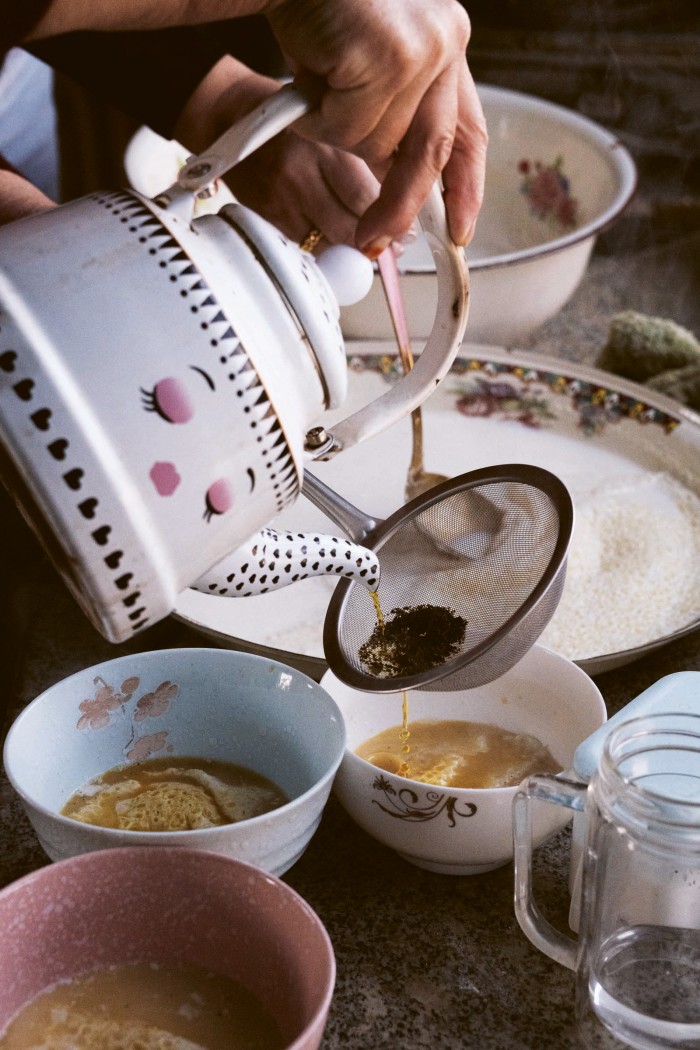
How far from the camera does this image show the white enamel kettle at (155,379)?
0.57 metres

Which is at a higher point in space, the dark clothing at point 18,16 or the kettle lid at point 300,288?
the dark clothing at point 18,16

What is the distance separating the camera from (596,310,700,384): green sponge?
152 centimetres

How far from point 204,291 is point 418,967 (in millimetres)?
455

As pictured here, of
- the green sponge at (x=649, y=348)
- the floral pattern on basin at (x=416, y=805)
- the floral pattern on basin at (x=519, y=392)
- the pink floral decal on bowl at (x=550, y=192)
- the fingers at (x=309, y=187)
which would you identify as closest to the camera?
the floral pattern on basin at (x=416, y=805)

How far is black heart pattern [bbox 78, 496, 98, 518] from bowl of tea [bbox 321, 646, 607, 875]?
1.02ft

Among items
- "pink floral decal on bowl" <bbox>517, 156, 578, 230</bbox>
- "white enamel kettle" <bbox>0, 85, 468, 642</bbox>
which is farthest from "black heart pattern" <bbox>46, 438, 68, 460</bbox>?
"pink floral decal on bowl" <bbox>517, 156, 578, 230</bbox>

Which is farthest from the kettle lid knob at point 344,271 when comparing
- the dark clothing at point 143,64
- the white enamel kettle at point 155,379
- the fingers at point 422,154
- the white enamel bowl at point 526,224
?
the white enamel bowl at point 526,224

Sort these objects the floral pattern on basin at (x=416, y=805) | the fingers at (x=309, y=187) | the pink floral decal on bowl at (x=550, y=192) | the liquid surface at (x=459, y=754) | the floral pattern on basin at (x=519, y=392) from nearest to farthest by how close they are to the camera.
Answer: the floral pattern on basin at (x=416, y=805) < the liquid surface at (x=459, y=754) < the fingers at (x=309, y=187) < the floral pattern on basin at (x=519, y=392) < the pink floral decal on bowl at (x=550, y=192)

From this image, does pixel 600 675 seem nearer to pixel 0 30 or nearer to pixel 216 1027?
pixel 216 1027

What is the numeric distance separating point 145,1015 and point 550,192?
1.44 metres

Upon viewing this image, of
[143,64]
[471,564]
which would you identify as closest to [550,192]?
[143,64]

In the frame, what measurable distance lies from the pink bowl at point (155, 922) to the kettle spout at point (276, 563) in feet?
0.53

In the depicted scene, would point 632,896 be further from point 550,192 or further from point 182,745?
point 550,192

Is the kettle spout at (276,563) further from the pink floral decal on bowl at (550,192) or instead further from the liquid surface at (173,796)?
the pink floral decal on bowl at (550,192)
